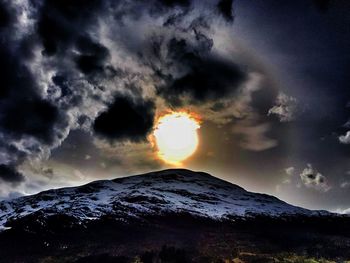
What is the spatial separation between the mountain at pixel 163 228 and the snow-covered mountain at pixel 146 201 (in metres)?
0.33

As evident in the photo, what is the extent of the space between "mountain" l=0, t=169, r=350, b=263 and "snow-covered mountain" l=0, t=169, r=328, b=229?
1.08 ft

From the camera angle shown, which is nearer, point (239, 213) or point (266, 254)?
point (266, 254)

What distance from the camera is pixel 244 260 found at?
7150 cm

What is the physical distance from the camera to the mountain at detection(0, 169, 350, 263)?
76.7m

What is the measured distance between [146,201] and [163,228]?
32604 millimetres

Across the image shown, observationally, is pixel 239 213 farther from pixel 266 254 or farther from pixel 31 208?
pixel 31 208

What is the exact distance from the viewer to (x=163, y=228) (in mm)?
100875

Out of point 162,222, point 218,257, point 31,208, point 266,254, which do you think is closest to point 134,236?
point 162,222

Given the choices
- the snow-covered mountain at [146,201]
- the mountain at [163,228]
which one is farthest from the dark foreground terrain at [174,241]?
the snow-covered mountain at [146,201]

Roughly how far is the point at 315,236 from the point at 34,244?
6852 cm

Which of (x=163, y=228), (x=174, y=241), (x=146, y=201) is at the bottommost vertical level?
(x=174, y=241)

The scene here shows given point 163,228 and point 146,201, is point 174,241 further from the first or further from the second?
point 146,201

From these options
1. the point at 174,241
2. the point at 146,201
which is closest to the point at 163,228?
the point at 174,241

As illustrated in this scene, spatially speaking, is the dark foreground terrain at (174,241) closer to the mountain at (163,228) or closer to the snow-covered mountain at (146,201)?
the mountain at (163,228)
